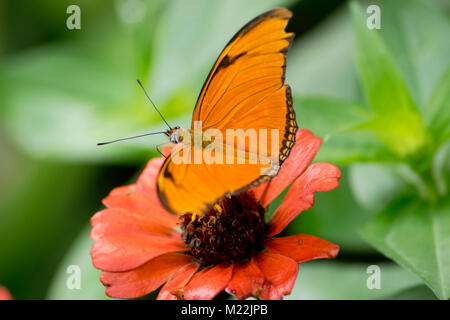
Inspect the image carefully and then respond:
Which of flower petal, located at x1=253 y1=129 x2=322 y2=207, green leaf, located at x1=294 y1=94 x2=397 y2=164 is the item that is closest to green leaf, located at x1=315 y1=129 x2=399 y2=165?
green leaf, located at x1=294 y1=94 x2=397 y2=164

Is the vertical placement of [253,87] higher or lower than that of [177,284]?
higher

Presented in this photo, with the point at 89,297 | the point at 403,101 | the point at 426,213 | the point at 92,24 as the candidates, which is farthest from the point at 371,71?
the point at 92,24

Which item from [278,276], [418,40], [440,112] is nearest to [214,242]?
[278,276]

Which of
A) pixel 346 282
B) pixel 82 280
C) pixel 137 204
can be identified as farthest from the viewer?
pixel 82 280

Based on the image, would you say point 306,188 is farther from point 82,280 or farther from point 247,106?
point 82,280

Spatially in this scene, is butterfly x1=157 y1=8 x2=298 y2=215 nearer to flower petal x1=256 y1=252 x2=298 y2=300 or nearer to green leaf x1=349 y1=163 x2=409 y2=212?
flower petal x1=256 y1=252 x2=298 y2=300

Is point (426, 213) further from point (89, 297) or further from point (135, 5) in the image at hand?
point (135, 5)

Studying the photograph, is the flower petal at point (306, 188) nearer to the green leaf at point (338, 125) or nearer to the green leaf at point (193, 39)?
the green leaf at point (338, 125)
